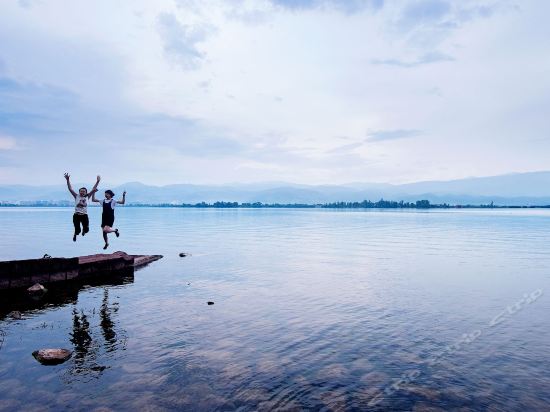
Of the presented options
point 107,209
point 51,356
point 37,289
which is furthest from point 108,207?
point 51,356

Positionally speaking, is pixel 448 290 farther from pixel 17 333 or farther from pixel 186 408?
pixel 17 333

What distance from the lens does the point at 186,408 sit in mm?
11203

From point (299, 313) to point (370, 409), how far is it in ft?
34.4

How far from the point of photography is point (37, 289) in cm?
2414

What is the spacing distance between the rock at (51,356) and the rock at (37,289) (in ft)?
35.1

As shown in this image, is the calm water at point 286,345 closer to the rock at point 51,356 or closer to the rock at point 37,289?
the rock at point 51,356

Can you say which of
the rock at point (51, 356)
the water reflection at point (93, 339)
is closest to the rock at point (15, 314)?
the water reflection at point (93, 339)

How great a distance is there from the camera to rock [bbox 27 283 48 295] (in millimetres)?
24016

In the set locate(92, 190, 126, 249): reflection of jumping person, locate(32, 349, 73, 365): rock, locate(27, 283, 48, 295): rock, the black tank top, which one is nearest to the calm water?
locate(32, 349, 73, 365): rock

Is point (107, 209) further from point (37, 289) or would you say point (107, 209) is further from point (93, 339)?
point (93, 339)

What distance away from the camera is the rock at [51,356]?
46.0 ft

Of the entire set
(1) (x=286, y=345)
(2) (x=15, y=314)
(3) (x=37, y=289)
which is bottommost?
(1) (x=286, y=345)

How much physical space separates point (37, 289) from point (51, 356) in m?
11.8

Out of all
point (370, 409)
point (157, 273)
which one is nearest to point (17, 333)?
point (370, 409)
